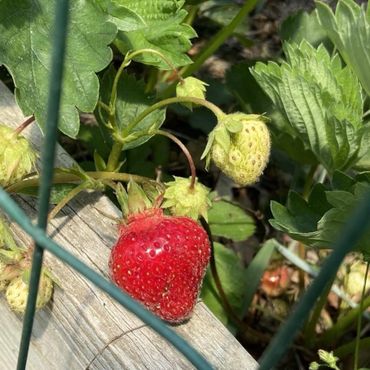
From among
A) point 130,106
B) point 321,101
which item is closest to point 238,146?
point 321,101

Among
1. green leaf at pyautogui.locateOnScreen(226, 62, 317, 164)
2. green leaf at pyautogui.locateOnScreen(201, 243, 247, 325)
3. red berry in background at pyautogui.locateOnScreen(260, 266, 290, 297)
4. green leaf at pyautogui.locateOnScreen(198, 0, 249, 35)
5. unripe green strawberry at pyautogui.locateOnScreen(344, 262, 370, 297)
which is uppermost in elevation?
green leaf at pyautogui.locateOnScreen(198, 0, 249, 35)

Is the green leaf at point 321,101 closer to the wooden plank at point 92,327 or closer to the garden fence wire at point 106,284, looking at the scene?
the wooden plank at point 92,327

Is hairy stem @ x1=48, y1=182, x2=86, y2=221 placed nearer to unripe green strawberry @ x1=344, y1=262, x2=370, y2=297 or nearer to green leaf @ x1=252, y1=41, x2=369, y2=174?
green leaf @ x1=252, y1=41, x2=369, y2=174

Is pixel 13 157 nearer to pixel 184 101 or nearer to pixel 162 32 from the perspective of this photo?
pixel 184 101

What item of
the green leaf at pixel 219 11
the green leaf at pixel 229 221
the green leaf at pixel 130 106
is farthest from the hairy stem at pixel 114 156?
the green leaf at pixel 219 11

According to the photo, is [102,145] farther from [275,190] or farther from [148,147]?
[275,190]

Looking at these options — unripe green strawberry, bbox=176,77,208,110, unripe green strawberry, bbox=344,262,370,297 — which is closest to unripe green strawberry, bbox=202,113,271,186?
unripe green strawberry, bbox=176,77,208,110

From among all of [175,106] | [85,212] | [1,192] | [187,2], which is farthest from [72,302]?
[175,106]
